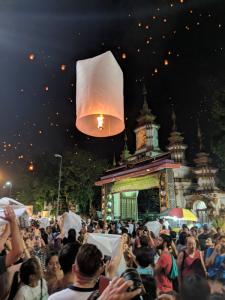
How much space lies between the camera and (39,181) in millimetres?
38281

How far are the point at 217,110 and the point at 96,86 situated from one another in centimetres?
1838

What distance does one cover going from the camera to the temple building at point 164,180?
19.8 metres

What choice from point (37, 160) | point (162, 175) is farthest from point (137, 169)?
point (37, 160)

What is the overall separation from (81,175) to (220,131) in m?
19.5

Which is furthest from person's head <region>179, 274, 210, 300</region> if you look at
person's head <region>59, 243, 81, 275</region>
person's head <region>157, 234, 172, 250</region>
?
person's head <region>157, 234, 172, 250</region>

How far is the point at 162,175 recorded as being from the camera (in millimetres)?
21250

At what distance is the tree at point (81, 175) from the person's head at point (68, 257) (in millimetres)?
29289

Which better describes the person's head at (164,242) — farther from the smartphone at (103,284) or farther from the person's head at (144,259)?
the smartphone at (103,284)

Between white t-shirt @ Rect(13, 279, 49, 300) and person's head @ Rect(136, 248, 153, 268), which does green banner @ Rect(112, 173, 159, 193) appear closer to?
person's head @ Rect(136, 248, 153, 268)

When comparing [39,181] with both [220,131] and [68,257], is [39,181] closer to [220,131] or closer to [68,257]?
[220,131]

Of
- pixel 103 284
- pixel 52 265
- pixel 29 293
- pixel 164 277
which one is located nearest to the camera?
pixel 103 284

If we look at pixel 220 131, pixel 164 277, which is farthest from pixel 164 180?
pixel 164 277

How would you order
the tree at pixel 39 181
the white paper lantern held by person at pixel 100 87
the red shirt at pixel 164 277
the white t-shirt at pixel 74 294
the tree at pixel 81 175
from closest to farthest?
the white t-shirt at pixel 74 294, the white paper lantern held by person at pixel 100 87, the red shirt at pixel 164 277, the tree at pixel 81 175, the tree at pixel 39 181

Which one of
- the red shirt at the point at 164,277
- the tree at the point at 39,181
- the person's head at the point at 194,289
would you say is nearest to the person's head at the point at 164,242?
the red shirt at the point at 164,277
